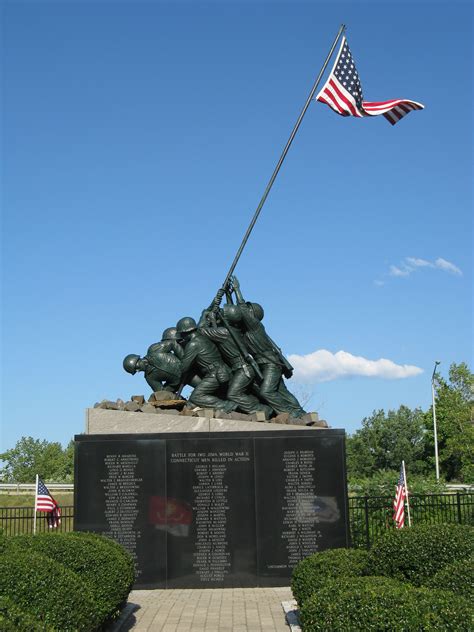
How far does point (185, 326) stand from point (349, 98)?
232 inches

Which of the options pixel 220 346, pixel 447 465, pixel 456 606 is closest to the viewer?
pixel 456 606

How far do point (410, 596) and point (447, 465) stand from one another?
44.1 m

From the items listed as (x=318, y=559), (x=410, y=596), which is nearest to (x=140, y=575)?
(x=318, y=559)

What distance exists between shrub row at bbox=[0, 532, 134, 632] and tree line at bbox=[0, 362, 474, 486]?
28.0 metres

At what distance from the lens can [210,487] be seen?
42.2 ft

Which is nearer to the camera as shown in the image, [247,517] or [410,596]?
[410,596]

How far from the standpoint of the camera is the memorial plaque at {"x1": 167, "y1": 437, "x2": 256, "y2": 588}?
12.4 meters

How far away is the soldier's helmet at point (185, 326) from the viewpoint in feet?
48.3

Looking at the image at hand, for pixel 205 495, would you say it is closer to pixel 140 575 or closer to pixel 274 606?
pixel 140 575

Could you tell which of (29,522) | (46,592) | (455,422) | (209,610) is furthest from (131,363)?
(455,422)

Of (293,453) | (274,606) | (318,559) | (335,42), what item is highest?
(335,42)

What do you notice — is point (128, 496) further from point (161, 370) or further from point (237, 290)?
point (237, 290)

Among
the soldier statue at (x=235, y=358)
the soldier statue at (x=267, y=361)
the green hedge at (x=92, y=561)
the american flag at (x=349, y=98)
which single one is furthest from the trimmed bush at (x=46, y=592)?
the american flag at (x=349, y=98)

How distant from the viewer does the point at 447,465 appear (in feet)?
157
